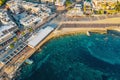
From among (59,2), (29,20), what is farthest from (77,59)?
(59,2)

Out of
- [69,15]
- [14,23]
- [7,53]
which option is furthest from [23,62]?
[69,15]

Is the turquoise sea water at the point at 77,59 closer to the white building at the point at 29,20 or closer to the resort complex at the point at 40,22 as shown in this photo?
the resort complex at the point at 40,22

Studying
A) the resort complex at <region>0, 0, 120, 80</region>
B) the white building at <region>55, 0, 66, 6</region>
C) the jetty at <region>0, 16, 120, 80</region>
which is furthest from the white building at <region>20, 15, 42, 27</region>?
the white building at <region>55, 0, 66, 6</region>

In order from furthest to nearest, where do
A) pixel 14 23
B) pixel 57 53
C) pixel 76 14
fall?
pixel 76 14, pixel 14 23, pixel 57 53

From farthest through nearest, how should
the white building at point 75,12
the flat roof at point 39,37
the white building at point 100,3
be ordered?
the white building at point 100,3, the white building at point 75,12, the flat roof at point 39,37

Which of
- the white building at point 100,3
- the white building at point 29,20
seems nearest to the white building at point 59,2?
the white building at point 29,20

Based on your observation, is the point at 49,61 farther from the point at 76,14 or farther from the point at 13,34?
the point at 76,14
